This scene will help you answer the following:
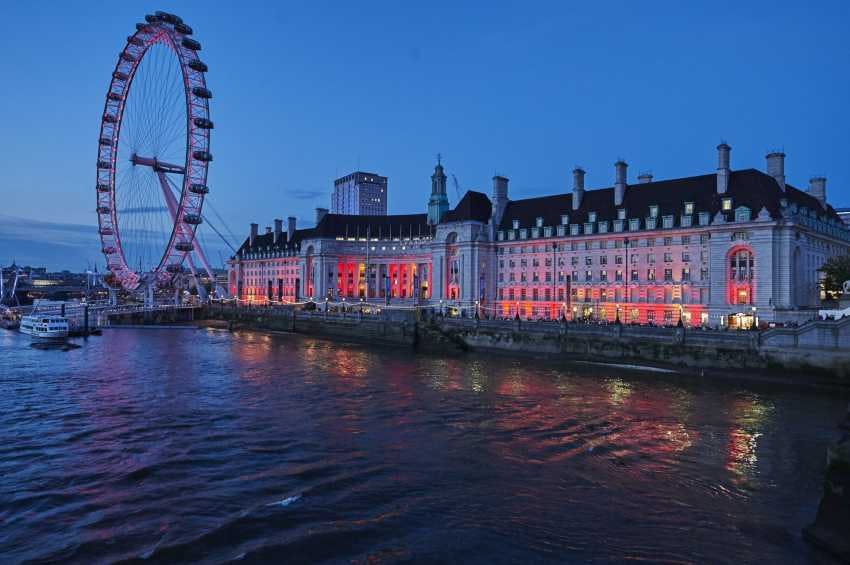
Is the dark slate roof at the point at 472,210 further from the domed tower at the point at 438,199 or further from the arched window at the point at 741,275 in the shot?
the arched window at the point at 741,275

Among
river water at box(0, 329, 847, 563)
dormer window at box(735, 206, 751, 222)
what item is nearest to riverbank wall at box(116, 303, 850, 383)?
river water at box(0, 329, 847, 563)

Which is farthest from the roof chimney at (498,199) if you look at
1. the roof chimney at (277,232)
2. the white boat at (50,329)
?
the roof chimney at (277,232)

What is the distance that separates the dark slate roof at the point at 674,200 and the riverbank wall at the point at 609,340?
21687mm

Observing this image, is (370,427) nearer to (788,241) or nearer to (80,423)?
(80,423)

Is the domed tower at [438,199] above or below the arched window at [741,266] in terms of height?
above

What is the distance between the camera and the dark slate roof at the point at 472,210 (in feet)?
292

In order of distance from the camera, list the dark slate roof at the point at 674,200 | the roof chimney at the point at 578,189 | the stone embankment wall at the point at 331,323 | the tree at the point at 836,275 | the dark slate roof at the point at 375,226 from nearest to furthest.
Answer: the tree at the point at 836,275, the dark slate roof at the point at 674,200, the stone embankment wall at the point at 331,323, the roof chimney at the point at 578,189, the dark slate roof at the point at 375,226

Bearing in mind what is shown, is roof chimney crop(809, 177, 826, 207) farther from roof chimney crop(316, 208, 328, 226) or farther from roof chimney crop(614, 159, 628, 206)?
roof chimney crop(316, 208, 328, 226)

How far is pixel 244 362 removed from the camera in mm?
52594

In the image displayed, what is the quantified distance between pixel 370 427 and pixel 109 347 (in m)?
46.7

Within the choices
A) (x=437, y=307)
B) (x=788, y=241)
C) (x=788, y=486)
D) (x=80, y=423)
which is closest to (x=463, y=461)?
(x=788, y=486)

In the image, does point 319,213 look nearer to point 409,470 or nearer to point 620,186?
point 620,186

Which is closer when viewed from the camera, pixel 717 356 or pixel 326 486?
pixel 326 486

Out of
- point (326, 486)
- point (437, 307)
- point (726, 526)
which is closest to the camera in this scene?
point (726, 526)
